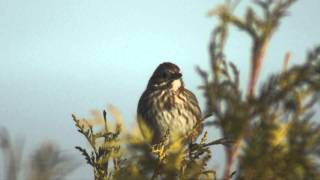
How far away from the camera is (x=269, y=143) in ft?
12.4

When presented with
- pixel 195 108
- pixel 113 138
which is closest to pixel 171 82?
pixel 195 108

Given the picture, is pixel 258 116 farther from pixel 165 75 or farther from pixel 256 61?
pixel 165 75

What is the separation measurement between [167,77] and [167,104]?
0.48m

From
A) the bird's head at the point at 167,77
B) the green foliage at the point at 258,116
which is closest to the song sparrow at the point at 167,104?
the bird's head at the point at 167,77

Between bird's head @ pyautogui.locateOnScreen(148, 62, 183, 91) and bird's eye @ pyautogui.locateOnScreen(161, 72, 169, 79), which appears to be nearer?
bird's head @ pyautogui.locateOnScreen(148, 62, 183, 91)

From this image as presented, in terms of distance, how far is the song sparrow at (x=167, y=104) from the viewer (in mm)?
9836

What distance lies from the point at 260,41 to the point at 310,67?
0.41m

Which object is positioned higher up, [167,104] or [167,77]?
[167,77]

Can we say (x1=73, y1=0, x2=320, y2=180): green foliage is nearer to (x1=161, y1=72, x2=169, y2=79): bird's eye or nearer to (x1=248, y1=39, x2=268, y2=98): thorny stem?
(x1=248, y1=39, x2=268, y2=98): thorny stem

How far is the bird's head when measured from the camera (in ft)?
32.4

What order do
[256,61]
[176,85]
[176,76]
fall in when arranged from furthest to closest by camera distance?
1. [176,85]
2. [176,76]
3. [256,61]

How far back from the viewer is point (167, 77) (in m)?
10.2

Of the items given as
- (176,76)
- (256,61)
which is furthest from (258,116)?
(176,76)

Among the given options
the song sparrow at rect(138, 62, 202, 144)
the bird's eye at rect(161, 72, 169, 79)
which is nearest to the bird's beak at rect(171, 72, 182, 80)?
the song sparrow at rect(138, 62, 202, 144)
